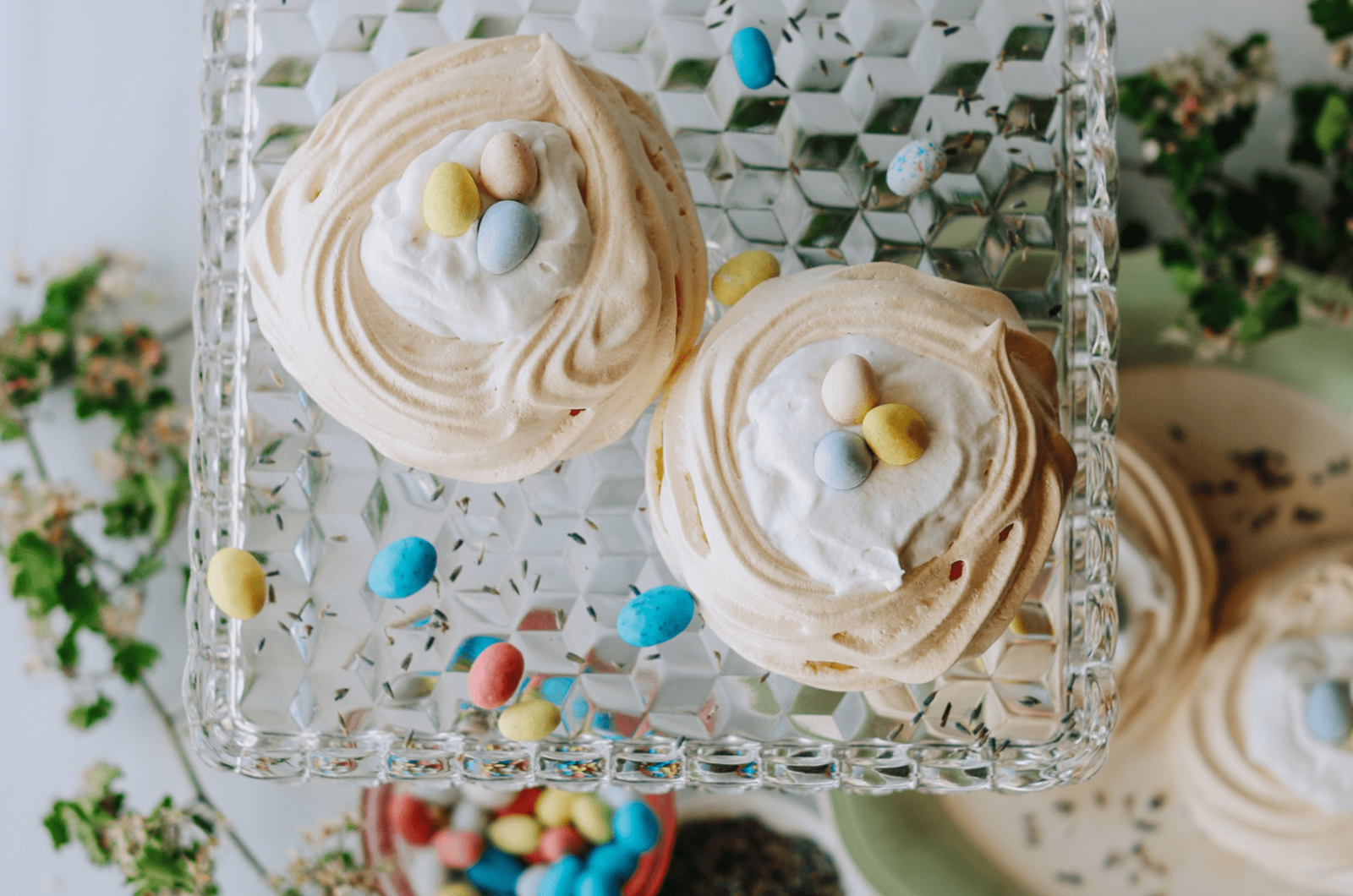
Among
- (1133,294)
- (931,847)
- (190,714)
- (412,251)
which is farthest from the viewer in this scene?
(931,847)

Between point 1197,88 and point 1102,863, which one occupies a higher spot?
point 1197,88

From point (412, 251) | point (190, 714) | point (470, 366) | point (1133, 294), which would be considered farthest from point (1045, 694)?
point (190, 714)

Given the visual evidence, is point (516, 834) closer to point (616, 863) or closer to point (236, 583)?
point (616, 863)

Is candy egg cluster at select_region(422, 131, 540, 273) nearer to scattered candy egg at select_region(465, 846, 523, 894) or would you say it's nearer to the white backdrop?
the white backdrop

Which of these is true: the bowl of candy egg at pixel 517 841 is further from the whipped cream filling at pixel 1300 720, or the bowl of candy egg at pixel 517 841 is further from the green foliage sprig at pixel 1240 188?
the green foliage sprig at pixel 1240 188

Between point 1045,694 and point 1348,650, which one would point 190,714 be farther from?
point 1348,650

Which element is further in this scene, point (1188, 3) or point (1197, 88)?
point (1188, 3)
